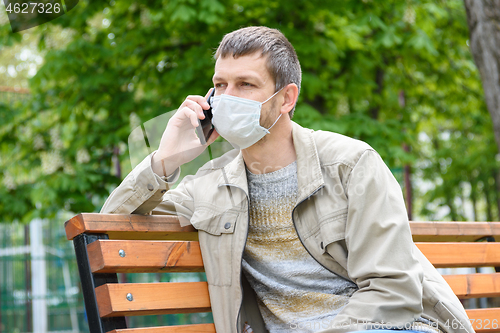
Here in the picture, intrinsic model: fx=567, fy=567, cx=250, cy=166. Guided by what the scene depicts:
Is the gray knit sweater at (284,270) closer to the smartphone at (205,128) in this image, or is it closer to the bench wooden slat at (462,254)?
the smartphone at (205,128)

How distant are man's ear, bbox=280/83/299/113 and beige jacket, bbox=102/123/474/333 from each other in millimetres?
127

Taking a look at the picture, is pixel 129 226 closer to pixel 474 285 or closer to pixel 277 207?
pixel 277 207

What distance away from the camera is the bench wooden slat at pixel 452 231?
298cm

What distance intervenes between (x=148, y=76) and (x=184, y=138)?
4.72 meters

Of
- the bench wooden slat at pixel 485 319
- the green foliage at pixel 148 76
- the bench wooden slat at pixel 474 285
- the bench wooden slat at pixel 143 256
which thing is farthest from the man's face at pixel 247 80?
the green foliage at pixel 148 76

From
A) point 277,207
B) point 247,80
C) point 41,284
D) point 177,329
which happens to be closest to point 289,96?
point 247,80

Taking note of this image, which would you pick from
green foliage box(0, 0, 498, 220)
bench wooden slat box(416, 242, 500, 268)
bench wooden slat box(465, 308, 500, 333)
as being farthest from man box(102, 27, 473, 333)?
green foliage box(0, 0, 498, 220)

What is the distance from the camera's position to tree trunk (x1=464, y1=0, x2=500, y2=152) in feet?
15.3

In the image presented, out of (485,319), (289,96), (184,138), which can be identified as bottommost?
(485,319)

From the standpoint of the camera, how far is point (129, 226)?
7.90 ft

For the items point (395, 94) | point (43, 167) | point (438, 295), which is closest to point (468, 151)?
point (395, 94)

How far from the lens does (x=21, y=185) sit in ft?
22.9

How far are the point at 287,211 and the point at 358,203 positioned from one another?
1.21 ft

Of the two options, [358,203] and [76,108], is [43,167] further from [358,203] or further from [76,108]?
[358,203]
